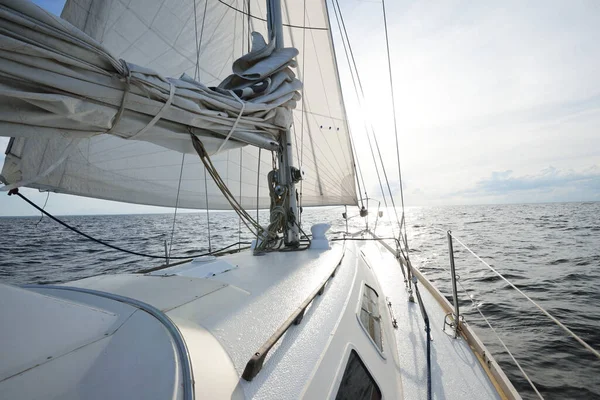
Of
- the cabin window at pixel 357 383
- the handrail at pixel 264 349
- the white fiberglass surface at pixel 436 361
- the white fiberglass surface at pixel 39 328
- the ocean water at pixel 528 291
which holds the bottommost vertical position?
the ocean water at pixel 528 291

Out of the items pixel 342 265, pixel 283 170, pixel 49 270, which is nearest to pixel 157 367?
pixel 342 265

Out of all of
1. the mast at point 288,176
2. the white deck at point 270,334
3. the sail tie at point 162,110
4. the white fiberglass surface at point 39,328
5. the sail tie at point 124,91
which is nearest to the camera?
the white fiberglass surface at point 39,328

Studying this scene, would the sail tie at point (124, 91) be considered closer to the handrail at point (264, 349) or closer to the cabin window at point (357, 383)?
the handrail at point (264, 349)

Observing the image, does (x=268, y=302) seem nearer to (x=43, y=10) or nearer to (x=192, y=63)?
(x=43, y=10)

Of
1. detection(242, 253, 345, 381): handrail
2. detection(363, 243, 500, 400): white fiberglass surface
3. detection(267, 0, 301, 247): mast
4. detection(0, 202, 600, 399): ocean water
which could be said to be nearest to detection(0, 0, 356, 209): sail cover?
detection(267, 0, 301, 247): mast

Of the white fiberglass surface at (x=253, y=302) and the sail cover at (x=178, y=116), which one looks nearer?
the white fiberglass surface at (x=253, y=302)

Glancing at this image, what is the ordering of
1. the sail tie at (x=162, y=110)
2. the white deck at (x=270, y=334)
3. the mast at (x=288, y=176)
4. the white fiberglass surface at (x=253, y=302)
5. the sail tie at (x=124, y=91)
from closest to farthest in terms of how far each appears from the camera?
1. the white deck at (x=270, y=334)
2. the white fiberglass surface at (x=253, y=302)
3. the sail tie at (x=124, y=91)
4. the sail tie at (x=162, y=110)
5. the mast at (x=288, y=176)

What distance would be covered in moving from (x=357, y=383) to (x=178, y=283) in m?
1.18

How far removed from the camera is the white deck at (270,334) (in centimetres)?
97

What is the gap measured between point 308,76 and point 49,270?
10.3 meters

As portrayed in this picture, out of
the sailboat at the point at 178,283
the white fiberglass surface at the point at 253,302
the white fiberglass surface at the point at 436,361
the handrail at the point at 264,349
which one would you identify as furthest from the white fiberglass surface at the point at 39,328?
the white fiberglass surface at the point at 436,361

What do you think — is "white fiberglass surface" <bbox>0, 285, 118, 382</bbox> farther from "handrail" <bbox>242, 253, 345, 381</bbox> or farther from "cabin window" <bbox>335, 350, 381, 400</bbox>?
"cabin window" <bbox>335, 350, 381, 400</bbox>

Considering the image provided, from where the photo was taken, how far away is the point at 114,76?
1542 millimetres

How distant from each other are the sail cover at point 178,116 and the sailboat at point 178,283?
0.05 ft
